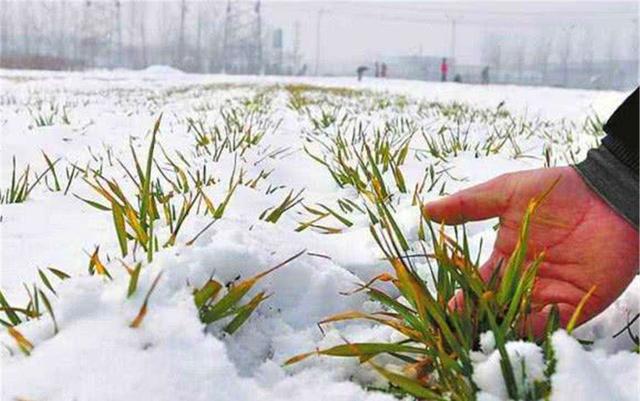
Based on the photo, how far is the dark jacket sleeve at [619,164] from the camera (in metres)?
1.44

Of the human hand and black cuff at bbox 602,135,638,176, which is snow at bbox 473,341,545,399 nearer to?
the human hand

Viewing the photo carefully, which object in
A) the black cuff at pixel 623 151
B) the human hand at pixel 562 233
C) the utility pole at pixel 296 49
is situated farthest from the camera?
the utility pole at pixel 296 49

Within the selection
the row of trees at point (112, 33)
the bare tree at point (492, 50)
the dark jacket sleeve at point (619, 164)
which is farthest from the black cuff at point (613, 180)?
the bare tree at point (492, 50)

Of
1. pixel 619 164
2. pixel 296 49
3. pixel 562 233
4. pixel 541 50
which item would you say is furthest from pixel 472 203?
pixel 541 50

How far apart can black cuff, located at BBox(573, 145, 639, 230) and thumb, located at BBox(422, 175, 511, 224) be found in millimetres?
184

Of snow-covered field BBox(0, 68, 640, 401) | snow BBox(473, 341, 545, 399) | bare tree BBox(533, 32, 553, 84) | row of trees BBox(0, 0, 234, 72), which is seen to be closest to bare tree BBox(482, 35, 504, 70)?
bare tree BBox(533, 32, 553, 84)

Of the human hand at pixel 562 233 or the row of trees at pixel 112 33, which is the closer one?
the human hand at pixel 562 233

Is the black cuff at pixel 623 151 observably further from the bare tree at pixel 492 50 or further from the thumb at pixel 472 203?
the bare tree at pixel 492 50

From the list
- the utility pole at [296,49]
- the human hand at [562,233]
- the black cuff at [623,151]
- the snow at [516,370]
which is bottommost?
the snow at [516,370]

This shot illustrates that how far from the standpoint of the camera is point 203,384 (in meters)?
1.02

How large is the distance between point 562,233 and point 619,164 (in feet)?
0.64

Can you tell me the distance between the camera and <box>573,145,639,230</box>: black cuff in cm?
142

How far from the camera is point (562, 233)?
1.52m

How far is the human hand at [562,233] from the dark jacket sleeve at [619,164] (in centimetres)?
2
